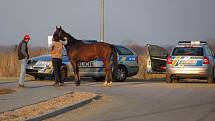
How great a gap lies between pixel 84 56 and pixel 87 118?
357 inches

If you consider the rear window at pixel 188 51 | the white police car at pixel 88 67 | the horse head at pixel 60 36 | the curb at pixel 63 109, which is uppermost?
the horse head at pixel 60 36

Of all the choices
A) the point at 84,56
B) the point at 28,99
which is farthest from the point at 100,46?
the point at 28,99

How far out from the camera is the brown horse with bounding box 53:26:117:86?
19781 mm

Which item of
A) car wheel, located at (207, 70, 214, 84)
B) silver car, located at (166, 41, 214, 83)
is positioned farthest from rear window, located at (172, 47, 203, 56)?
car wheel, located at (207, 70, 214, 84)

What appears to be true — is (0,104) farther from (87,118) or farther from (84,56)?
(84,56)

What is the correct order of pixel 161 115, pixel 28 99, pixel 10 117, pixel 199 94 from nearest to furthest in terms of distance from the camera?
pixel 10 117
pixel 161 115
pixel 28 99
pixel 199 94

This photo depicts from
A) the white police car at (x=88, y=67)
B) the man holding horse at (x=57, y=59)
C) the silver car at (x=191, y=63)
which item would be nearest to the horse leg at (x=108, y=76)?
the man holding horse at (x=57, y=59)

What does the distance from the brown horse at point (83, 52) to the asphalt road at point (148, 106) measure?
66.9 inches

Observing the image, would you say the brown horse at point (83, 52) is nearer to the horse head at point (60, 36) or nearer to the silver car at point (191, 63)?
the horse head at point (60, 36)

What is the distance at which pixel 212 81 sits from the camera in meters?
22.3

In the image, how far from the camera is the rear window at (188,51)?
859 inches

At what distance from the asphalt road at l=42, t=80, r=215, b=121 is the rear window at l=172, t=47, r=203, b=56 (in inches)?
130

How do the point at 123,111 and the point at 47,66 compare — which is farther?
the point at 47,66

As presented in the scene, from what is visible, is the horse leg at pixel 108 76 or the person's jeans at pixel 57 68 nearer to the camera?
the person's jeans at pixel 57 68
